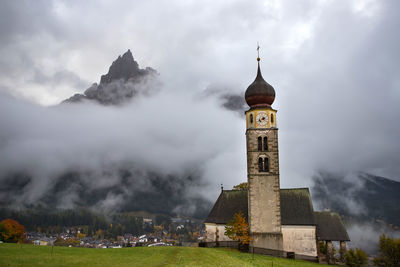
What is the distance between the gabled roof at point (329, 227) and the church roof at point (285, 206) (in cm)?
262

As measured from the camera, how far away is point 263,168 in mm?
45594

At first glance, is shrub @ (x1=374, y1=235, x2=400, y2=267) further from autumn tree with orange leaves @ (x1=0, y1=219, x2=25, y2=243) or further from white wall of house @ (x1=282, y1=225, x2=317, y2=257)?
autumn tree with orange leaves @ (x1=0, y1=219, x2=25, y2=243)

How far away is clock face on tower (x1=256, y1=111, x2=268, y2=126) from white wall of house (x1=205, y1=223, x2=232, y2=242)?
16.8m

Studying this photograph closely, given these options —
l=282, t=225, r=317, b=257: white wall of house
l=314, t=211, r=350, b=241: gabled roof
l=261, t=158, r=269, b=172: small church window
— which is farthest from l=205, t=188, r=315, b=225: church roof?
l=261, t=158, r=269, b=172: small church window

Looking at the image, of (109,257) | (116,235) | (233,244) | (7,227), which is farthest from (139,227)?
(109,257)

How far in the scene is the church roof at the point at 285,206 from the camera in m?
45.8

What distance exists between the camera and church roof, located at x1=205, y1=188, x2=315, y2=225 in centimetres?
4581

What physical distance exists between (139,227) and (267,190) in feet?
490

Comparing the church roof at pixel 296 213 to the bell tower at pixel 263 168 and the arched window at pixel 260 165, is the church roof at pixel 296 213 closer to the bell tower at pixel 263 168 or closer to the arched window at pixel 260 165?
the bell tower at pixel 263 168

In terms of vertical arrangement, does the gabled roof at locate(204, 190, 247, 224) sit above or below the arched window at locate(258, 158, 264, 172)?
below

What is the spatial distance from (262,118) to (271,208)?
12.9m

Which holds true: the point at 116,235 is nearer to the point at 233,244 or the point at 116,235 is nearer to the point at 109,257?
the point at 233,244

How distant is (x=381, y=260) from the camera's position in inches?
1887

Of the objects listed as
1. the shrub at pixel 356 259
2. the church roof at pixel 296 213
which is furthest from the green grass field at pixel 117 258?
the shrub at pixel 356 259
